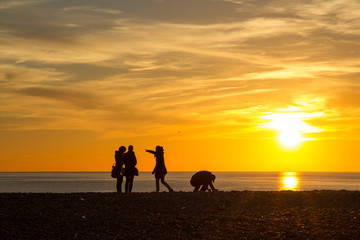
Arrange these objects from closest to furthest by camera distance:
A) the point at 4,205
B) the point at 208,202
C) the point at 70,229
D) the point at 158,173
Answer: the point at 70,229 → the point at 4,205 → the point at 208,202 → the point at 158,173

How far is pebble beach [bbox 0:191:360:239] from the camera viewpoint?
18172 mm

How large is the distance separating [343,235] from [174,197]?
24.7 feet

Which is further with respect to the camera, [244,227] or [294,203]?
[294,203]

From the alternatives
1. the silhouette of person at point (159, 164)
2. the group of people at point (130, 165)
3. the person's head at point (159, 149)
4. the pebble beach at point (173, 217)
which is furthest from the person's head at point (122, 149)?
the pebble beach at point (173, 217)

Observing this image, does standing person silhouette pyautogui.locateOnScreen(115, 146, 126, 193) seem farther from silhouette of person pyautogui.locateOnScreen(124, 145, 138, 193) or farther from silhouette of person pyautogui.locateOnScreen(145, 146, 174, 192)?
silhouette of person pyautogui.locateOnScreen(145, 146, 174, 192)

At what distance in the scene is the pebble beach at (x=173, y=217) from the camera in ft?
59.6

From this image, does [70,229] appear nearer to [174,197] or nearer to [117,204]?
[117,204]

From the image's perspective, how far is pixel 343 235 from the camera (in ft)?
60.5

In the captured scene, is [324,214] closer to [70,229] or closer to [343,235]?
[343,235]

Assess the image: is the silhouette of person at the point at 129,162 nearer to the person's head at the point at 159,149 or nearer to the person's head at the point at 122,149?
the person's head at the point at 122,149

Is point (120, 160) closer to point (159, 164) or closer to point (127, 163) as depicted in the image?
point (127, 163)

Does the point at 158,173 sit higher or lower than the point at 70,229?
higher

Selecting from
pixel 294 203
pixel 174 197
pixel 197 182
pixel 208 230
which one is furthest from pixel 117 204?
pixel 197 182

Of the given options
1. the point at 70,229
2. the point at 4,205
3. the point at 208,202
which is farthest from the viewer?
the point at 208,202
